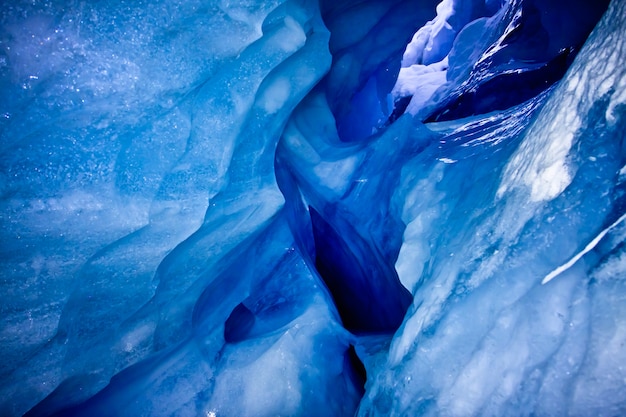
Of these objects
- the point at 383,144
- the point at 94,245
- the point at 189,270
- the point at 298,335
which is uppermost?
the point at 94,245

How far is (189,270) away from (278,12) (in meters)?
2.03

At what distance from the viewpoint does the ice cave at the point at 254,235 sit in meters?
1.20

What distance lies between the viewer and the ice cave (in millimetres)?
1197

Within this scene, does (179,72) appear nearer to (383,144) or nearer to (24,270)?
(24,270)

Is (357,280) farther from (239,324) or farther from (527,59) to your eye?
(527,59)

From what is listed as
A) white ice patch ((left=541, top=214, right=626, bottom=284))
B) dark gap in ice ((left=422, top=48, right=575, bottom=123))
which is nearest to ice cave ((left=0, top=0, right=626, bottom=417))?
white ice patch ((left=541, top=214, right=626, bottom=284))

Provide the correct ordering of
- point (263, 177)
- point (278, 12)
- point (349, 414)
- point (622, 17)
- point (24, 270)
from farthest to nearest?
point (263, 177) < point (349, 414) < point (278, 12) < point (24, 270) < point (622, 17)

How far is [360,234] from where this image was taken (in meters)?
3.48

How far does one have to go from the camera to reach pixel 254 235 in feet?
9.27

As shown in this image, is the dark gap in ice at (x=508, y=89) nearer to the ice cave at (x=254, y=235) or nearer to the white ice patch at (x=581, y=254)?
the ice cave at (x=254, y=235)

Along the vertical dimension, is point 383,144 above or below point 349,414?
above

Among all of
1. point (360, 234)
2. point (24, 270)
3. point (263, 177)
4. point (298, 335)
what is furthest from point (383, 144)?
point (24, 270)

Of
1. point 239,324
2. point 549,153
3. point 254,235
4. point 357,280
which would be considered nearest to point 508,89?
point 357,280

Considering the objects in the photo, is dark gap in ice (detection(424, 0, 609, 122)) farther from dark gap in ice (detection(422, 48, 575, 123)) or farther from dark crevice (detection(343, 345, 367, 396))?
dark crevice (detection(343, 345, 367, 396))
